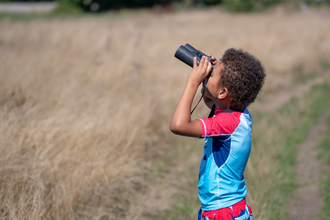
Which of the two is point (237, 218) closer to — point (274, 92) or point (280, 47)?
point (274, 92)

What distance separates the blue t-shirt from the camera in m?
1.38

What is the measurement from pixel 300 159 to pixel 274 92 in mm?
3410

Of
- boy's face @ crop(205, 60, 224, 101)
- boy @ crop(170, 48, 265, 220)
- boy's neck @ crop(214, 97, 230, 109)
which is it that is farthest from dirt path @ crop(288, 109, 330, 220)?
boy's face @ crop(205, 60, 224, 101)

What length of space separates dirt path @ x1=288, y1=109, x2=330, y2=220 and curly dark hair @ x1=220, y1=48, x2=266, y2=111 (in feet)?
6.33

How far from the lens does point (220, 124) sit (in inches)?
52.4

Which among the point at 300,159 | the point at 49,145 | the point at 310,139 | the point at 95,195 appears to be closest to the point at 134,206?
the point at 95,195

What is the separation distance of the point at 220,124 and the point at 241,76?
0.26 metres

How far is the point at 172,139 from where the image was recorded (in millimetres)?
4191

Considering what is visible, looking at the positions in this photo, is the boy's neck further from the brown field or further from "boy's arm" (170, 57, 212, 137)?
the brown field

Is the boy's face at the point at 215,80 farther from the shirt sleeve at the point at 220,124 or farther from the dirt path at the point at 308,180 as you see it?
the dirt path at the point at 308,180

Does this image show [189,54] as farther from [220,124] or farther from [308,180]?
[308,180]

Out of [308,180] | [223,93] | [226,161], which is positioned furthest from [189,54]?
[308,180]

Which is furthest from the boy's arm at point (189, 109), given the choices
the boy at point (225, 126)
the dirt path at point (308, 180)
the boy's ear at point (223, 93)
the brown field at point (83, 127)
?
the dirt path at point (308, 180)

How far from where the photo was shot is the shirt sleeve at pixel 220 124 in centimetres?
131
